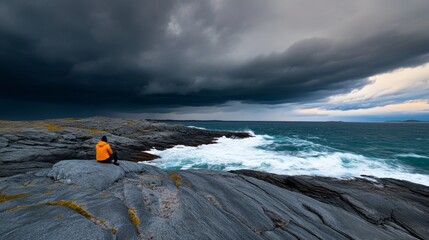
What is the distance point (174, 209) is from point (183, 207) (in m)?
0.37

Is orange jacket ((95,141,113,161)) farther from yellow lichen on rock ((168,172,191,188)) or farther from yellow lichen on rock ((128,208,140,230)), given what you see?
yellow lichen on rock ((128,208,140,230))

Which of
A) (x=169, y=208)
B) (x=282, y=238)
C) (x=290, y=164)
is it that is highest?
(x=169, y=208)

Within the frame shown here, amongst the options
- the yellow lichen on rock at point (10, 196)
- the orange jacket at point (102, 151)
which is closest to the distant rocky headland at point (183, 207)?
the yellow lichen on rock at point (10, 196)

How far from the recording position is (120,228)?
215 inches

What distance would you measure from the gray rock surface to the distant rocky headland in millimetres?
35

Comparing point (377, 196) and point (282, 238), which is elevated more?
point (282, 238)

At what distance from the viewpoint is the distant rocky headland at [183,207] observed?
5602mm

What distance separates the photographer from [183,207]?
23.6 feet

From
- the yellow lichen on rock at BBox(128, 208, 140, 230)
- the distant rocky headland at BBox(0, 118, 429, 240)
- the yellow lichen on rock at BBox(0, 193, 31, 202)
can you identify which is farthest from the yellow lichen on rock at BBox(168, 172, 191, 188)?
the yellow lichen on rock at BBox(0, 193, 31, 202)

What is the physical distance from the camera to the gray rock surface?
5.56 m

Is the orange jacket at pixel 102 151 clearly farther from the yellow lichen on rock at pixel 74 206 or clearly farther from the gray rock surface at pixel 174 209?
the yellow lichen on rock at pixel 74 206

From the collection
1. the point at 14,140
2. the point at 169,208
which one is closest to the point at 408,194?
the point at 169,208

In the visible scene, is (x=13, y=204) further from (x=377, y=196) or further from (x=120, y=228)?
(x=377, y=196)

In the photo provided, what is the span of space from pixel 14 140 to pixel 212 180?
35508 millimetres
